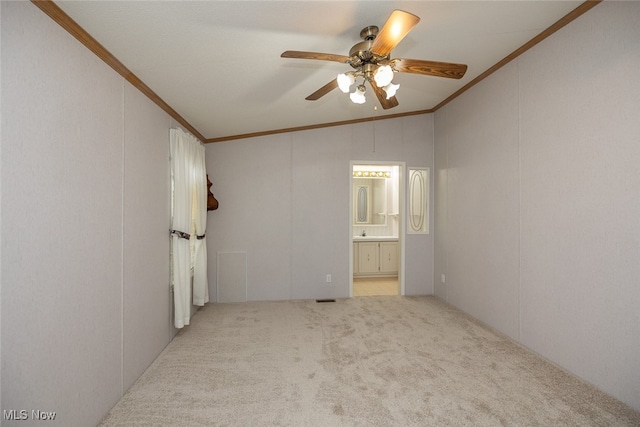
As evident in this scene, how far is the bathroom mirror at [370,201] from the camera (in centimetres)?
650

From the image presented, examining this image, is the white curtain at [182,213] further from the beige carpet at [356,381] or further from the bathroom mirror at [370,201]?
the bathroom mirror at [370,201]

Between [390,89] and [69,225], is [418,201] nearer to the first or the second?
[390,89]

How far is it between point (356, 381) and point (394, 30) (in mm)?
2446

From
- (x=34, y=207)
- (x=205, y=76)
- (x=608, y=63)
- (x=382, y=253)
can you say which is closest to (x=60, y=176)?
(x=34, y=207)

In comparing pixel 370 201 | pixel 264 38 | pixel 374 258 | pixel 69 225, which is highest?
pixel 264 38

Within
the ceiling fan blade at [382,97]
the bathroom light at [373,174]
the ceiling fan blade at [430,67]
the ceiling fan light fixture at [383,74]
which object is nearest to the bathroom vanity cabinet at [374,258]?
the bathroom light at [373,174]

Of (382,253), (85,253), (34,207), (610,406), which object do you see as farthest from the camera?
(382,253)

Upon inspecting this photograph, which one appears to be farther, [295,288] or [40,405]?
[295,288]

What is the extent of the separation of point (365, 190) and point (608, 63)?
459 cm

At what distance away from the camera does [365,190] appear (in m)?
6.54

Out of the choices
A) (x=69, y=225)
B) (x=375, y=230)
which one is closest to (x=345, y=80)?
(x=69, y=225)

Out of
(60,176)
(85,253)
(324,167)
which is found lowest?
(85,253)

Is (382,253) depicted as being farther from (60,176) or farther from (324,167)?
(60,176)

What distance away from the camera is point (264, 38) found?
2.05 metres
